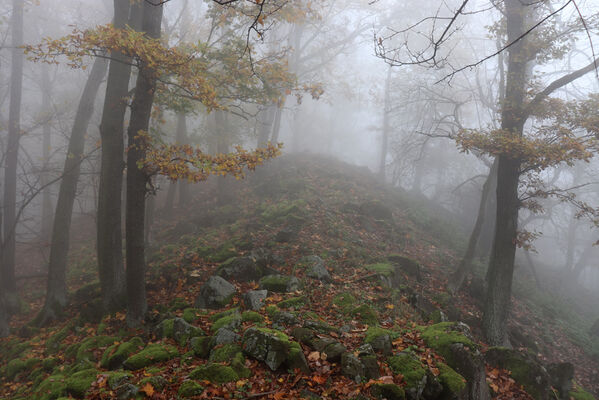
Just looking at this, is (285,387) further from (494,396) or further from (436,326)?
(494,396)

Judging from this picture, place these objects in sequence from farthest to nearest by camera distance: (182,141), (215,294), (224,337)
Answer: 1. (182,141)
2. (215,294)
3. (224,337)

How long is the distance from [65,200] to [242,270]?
216 inches

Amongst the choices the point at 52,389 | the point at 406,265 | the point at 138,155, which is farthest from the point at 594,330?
the point at 52,389

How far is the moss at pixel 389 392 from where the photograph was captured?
12.8 ft

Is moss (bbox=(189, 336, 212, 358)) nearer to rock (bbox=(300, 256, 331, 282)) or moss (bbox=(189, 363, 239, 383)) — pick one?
moss (bbox=(189, 363, 239, 383))

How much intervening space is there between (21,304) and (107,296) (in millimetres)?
5374

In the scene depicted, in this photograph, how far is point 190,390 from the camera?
153 inches

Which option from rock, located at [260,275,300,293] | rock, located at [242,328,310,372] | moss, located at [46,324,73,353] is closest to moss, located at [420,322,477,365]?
rock, located at [242,328,310,372]

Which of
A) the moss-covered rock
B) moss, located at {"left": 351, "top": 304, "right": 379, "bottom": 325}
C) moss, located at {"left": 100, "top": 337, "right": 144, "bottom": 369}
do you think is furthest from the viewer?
the moss-covered rock

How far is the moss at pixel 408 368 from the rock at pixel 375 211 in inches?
356

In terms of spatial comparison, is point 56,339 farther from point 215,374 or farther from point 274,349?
point 274,349

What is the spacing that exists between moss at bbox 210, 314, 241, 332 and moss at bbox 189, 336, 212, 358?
254mm

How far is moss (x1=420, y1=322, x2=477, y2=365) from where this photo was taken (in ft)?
16.4

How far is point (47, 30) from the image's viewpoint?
21047mm
